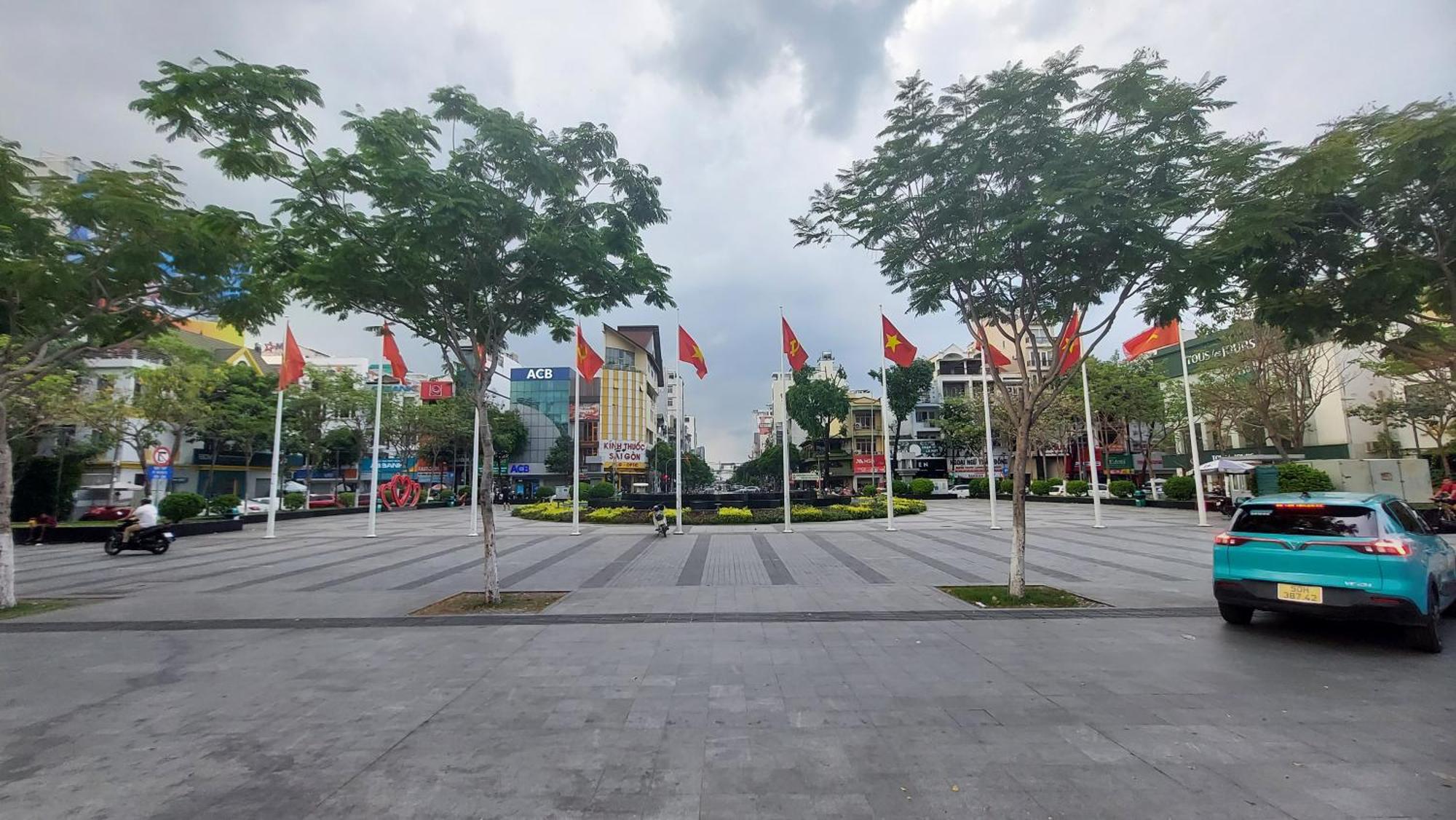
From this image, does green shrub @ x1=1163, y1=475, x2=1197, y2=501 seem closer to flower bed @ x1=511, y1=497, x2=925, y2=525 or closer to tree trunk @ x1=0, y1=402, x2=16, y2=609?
flower bed @ x1=511, y1=497, x2=925, y2=525

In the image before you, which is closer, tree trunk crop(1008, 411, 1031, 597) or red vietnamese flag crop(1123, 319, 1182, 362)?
tree trunk crop(1008, 411, 1031, 597)

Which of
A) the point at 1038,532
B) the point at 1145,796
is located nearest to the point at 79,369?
the point at 1145,796

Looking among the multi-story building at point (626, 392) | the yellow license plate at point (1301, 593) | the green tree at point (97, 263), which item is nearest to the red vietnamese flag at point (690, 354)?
the green tree at point (97, 263)

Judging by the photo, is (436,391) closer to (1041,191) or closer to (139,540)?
(139,540)

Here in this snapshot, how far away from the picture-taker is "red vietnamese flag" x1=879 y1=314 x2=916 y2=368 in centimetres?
1842

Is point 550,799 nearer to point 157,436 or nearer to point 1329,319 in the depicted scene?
point 1329,319

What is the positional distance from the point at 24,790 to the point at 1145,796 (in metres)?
6.31

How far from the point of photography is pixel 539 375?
7244cm

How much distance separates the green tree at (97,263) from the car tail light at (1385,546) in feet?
44.4

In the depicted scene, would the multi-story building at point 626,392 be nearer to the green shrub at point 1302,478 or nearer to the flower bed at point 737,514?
the flower bed at point 737,514

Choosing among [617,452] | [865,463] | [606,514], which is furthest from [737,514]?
[865,463]

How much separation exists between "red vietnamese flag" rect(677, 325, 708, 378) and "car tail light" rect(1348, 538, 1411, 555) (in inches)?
613

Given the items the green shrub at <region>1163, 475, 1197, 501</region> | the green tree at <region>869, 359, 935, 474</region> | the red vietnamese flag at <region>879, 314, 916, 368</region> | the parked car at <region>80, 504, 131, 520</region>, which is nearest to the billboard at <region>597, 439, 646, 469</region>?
the red vietnamese flag at <region>879, 314, 916, 368</region>

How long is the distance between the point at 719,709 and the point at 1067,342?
767 cm
